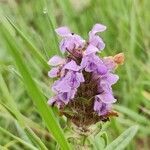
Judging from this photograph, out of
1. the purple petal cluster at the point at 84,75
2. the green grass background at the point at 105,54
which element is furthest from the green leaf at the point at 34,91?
the green grass background at the point at 105,54

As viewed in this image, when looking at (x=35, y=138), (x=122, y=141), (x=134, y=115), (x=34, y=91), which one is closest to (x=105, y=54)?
(x=134, y=115)

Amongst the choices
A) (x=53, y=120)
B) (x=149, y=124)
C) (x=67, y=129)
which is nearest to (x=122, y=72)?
(x=149, y=124)

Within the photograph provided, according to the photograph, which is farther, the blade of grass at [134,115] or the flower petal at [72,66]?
the blade of grass at [134,115]

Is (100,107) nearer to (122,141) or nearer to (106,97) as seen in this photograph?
(106,97)

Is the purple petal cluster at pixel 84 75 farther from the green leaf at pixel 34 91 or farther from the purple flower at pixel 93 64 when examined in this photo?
the green leaf at pixel 34 91

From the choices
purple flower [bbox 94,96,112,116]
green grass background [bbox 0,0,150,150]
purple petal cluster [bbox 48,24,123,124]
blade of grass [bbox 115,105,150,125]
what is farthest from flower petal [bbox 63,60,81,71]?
blade of grass [bbox 115,105,150,125]

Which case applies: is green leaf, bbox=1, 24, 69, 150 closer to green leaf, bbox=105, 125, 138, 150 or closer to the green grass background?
green leaf, bbox=105, 125, 138, 150
